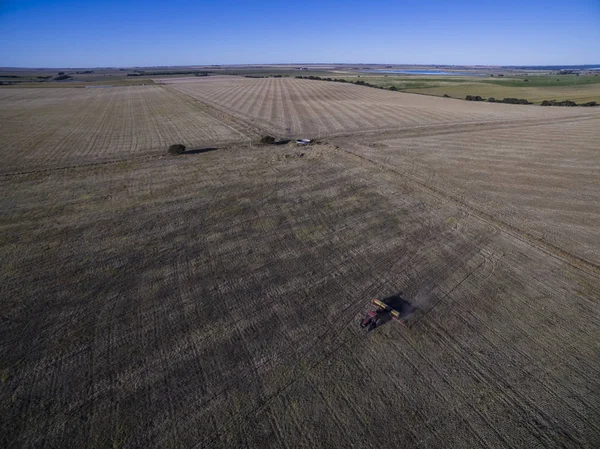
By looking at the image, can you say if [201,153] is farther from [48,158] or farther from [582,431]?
[582,431]

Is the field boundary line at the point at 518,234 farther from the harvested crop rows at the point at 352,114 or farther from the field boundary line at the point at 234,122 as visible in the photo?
the field boundary line at the point at 234,122

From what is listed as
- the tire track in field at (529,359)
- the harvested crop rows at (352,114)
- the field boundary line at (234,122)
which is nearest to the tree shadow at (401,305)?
the tire track in field at (529,359)

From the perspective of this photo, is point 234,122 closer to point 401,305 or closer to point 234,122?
point 234,122

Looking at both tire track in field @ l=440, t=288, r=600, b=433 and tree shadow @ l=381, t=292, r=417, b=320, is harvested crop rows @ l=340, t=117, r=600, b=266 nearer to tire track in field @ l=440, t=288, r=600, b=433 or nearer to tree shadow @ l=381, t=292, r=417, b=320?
tire track in field @ l=440, t=288, r=600, b=433

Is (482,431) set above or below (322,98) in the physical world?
below

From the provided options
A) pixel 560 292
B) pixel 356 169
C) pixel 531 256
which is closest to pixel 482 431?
pixel 560 292

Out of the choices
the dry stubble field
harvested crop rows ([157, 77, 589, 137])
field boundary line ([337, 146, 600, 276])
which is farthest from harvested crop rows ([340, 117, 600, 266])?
harvested crop rows ([157, 77, 589, 137])
